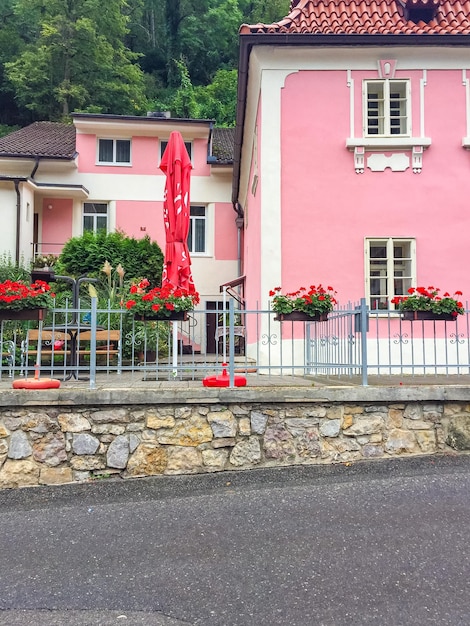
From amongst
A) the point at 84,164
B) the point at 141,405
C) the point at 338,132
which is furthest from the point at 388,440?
the point at 84,164

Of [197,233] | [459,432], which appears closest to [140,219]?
[197,233]

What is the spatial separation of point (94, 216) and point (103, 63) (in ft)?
51.8

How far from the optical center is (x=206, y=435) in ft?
16.7

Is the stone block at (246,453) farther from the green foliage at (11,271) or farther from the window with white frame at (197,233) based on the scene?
the window with white frame at (197,233)

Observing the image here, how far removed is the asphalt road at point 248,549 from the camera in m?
2.82

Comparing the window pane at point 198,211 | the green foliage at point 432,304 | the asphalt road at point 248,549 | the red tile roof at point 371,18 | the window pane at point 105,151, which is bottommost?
the asphalt road at point 248,549

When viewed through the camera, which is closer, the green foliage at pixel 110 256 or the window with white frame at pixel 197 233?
the green foliage at pixel 110 256

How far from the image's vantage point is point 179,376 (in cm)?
678

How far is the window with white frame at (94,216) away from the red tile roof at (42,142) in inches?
76.6

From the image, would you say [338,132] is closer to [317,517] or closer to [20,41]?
[317,517]

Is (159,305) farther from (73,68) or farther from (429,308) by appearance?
(73,68)

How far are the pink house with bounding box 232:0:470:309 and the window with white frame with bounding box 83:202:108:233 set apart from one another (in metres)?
10.9

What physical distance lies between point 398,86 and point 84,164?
41.6 feet

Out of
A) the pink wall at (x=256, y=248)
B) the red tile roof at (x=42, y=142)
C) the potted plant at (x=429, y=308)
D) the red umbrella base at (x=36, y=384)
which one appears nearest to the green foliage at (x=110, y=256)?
the red tile roof at (x=42, y=142)
